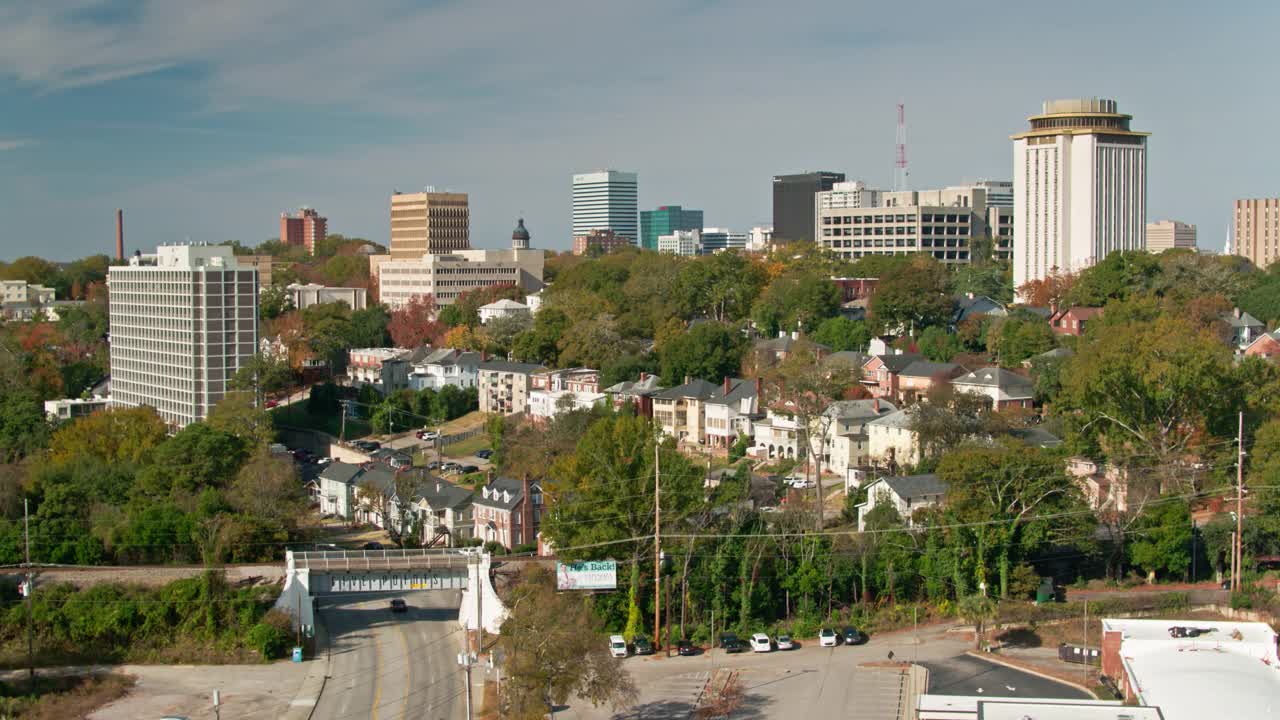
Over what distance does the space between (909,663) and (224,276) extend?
111 ft

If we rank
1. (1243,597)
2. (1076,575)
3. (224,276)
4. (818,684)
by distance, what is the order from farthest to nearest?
(224,276) → (1076,575) → (1243,597) → (818,684)

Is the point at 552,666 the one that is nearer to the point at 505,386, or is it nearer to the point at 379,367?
Answer: the point at 505,386

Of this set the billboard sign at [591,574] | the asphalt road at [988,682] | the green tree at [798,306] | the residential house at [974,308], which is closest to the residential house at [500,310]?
the green tree at [798,306]

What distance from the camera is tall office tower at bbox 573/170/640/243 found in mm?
176250

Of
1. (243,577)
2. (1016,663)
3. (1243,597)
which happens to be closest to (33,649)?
(243,577)

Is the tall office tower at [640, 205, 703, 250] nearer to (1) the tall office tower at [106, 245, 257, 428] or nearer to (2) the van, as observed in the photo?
(1) the tall office tower at [106, 245, 257, 428]

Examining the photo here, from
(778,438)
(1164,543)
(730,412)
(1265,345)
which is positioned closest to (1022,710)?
(1164,543)

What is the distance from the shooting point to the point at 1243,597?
28.9 metres

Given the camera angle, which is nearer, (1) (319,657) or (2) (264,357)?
(1) (319,657)

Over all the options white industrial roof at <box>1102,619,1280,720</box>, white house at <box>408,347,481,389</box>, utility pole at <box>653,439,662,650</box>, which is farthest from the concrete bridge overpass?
white house at <box>408,347,481,389</box>

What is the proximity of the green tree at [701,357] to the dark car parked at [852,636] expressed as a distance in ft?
70.7

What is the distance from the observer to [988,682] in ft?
81.0

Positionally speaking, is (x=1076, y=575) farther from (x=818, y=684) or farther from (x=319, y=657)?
(x=319, y=657)

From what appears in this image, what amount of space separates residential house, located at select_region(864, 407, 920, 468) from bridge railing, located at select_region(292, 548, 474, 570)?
14.7 m
